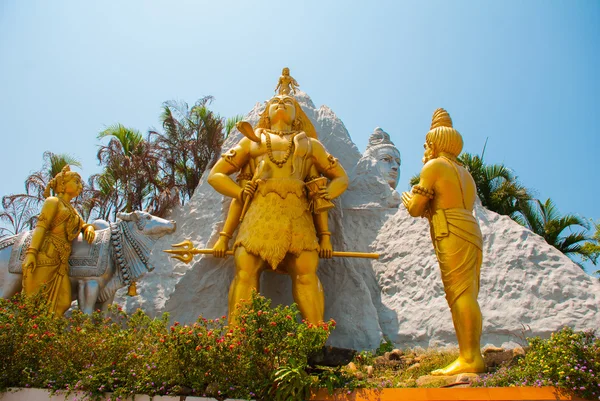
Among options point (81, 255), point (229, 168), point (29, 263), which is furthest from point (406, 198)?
point (29, 263)

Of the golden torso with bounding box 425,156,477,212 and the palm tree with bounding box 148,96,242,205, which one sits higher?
the palm tree with bounding box 148,96,242,205

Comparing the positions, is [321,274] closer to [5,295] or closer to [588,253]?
[5,295]

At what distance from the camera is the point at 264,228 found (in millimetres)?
6047

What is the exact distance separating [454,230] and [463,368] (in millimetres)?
1094

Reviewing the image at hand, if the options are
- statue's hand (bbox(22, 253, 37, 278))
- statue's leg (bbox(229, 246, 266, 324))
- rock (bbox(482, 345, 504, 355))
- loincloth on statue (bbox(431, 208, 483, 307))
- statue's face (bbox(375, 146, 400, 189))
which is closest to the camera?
loincloth on statue (bbox(431, 208, 483, 307))

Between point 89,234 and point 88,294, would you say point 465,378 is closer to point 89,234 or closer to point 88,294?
point 88,294

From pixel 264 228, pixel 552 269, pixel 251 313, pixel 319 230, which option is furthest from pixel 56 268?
pixel 552 269

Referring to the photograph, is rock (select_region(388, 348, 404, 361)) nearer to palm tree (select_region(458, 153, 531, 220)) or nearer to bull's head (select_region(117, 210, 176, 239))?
bull's head (select_region(117, 210, 176, 239))

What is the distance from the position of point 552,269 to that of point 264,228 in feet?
9.91

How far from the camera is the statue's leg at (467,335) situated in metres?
4.31

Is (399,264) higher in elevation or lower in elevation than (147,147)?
lower

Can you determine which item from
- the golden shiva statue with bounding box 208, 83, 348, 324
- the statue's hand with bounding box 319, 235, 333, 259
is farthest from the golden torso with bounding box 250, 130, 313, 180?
the statue's hand with bounding box 319, 235, 333, 259

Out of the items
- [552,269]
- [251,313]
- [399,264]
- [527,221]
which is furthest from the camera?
[527,221]

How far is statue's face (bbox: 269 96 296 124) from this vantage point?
6805 millimetres
